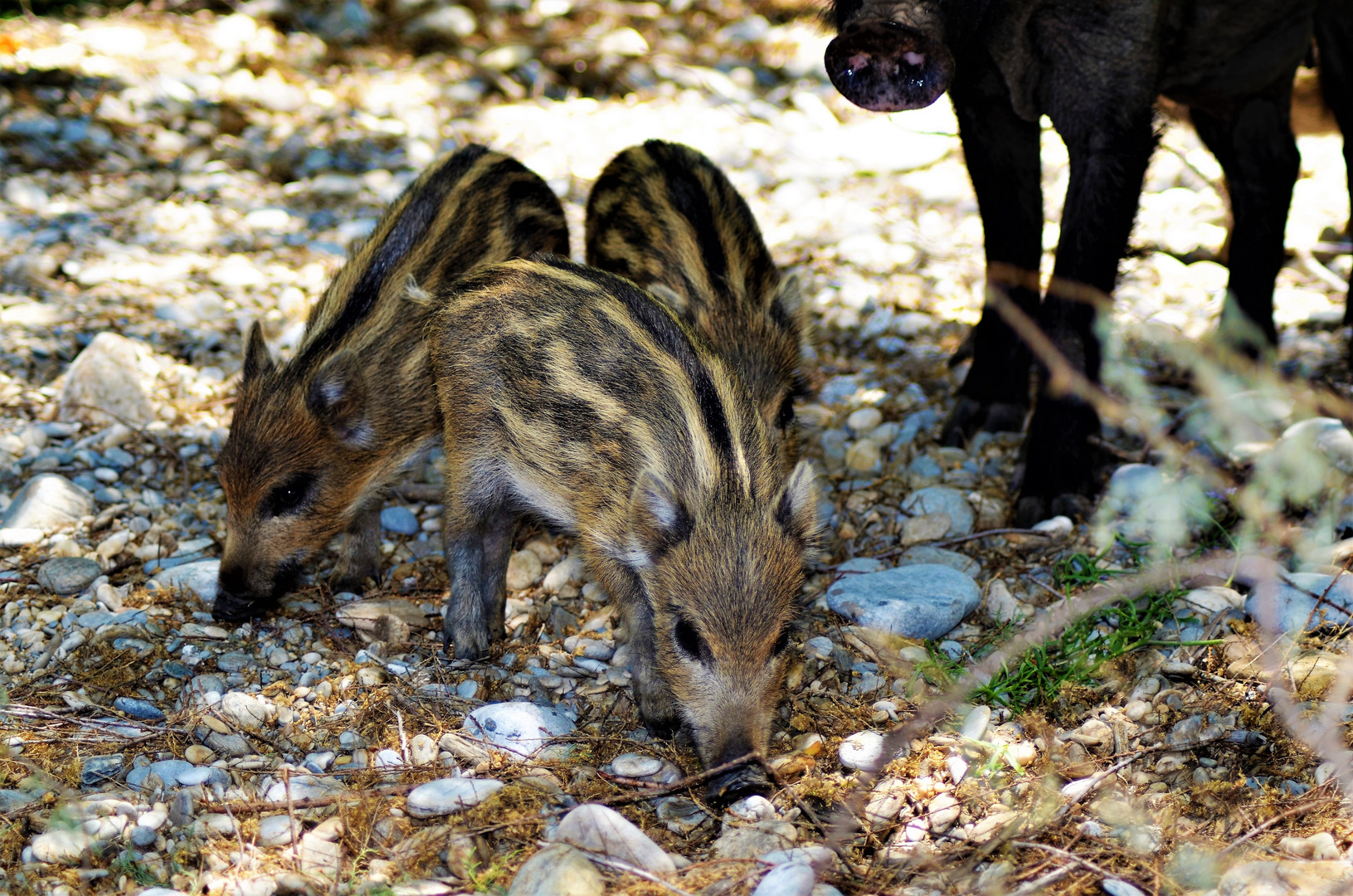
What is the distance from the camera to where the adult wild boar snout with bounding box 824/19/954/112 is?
3.05 meters

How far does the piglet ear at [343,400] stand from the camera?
Answer: 3.47 m

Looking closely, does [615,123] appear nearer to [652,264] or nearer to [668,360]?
[652,264]

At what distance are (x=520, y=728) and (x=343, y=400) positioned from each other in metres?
1.18

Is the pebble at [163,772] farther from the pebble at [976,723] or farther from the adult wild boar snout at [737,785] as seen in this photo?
the pebble at [976,723]

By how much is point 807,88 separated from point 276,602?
5096mm

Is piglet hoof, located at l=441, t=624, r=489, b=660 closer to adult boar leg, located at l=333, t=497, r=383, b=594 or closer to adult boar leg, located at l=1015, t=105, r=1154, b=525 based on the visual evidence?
adult boar leg, located at l=333, t=497, r=383, b=594

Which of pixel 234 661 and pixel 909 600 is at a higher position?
pixel 909 600

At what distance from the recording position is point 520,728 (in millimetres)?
2863

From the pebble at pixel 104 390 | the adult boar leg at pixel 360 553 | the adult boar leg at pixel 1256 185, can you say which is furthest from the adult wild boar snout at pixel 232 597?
the adult boar leg at pixel 1256 185

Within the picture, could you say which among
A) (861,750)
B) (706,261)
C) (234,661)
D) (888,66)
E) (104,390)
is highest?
(888,66)

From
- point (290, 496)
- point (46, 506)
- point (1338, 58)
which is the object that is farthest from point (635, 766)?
point (1338, 58)

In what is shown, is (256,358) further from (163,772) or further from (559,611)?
(163,772)

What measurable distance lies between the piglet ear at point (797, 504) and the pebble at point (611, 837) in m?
0.79

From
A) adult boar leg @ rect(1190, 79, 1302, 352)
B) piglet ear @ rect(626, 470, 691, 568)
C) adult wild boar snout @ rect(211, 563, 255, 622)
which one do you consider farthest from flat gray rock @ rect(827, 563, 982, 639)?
adult boar leg @ rect(1190, 79, 1302, 352)
